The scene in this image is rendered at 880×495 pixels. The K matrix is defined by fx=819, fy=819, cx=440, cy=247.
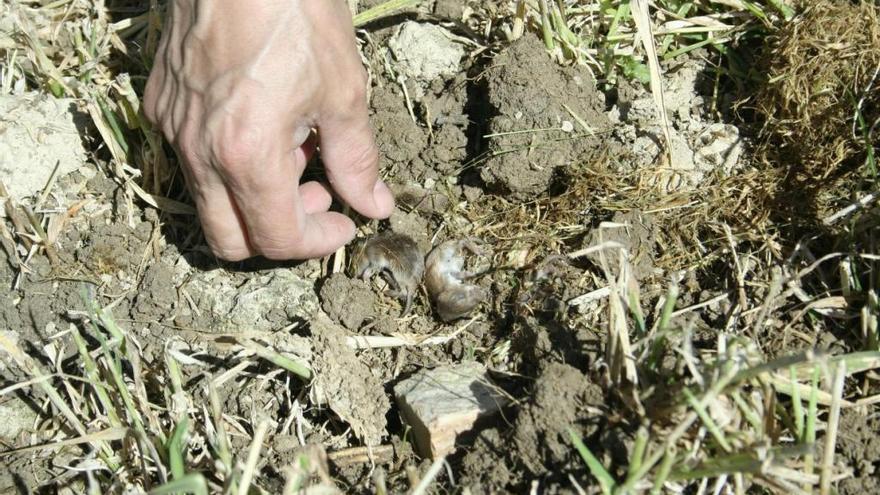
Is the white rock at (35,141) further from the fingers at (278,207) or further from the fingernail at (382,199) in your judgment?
the fingernail at (382,199)

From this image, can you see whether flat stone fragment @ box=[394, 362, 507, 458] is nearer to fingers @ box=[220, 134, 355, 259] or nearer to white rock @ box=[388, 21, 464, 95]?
fingers @ box=[220, 134, 355, 259]

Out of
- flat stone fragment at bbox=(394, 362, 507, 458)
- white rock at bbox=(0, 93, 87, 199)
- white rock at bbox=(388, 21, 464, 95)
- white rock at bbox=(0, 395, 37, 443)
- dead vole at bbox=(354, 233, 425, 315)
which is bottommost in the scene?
white rock at bbox=(0, 395, 37, 443)

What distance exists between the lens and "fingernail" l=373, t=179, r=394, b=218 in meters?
3.38

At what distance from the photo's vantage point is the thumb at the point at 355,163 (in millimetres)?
3029

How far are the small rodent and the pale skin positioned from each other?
54cm

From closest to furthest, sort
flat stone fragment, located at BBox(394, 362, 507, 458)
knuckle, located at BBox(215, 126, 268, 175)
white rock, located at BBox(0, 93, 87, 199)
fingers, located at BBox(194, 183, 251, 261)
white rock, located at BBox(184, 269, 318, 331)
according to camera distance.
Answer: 1. knuckle, located at BBox(215, 126, 268, 175)
2. flat stone fragment, located at BBox(394, 362, 507, 458)
3. fingers, located at BBox(194, 183, 251, 261)
4. white rock, located at BBox(184, 269, 318, 331)
5. white rock, located at BBox(0, 93, 87, 199)

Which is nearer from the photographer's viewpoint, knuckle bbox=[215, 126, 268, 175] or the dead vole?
knuckle bbox=[215, 126, 268, 175]

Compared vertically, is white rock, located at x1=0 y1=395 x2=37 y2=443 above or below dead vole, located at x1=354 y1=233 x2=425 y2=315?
below

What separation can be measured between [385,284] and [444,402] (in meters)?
0.75

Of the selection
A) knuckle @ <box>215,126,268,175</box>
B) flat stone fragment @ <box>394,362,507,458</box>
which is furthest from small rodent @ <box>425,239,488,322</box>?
knuckle @ <box>215,126,268,175</box>

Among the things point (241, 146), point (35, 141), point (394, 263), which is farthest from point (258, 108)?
point (35, 141)

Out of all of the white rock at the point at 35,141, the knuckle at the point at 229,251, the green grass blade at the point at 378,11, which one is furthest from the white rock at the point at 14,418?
the green grass blade at the point at 378,11

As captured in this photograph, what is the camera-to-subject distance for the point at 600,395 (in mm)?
2602

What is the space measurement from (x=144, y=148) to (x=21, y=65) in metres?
0.84
